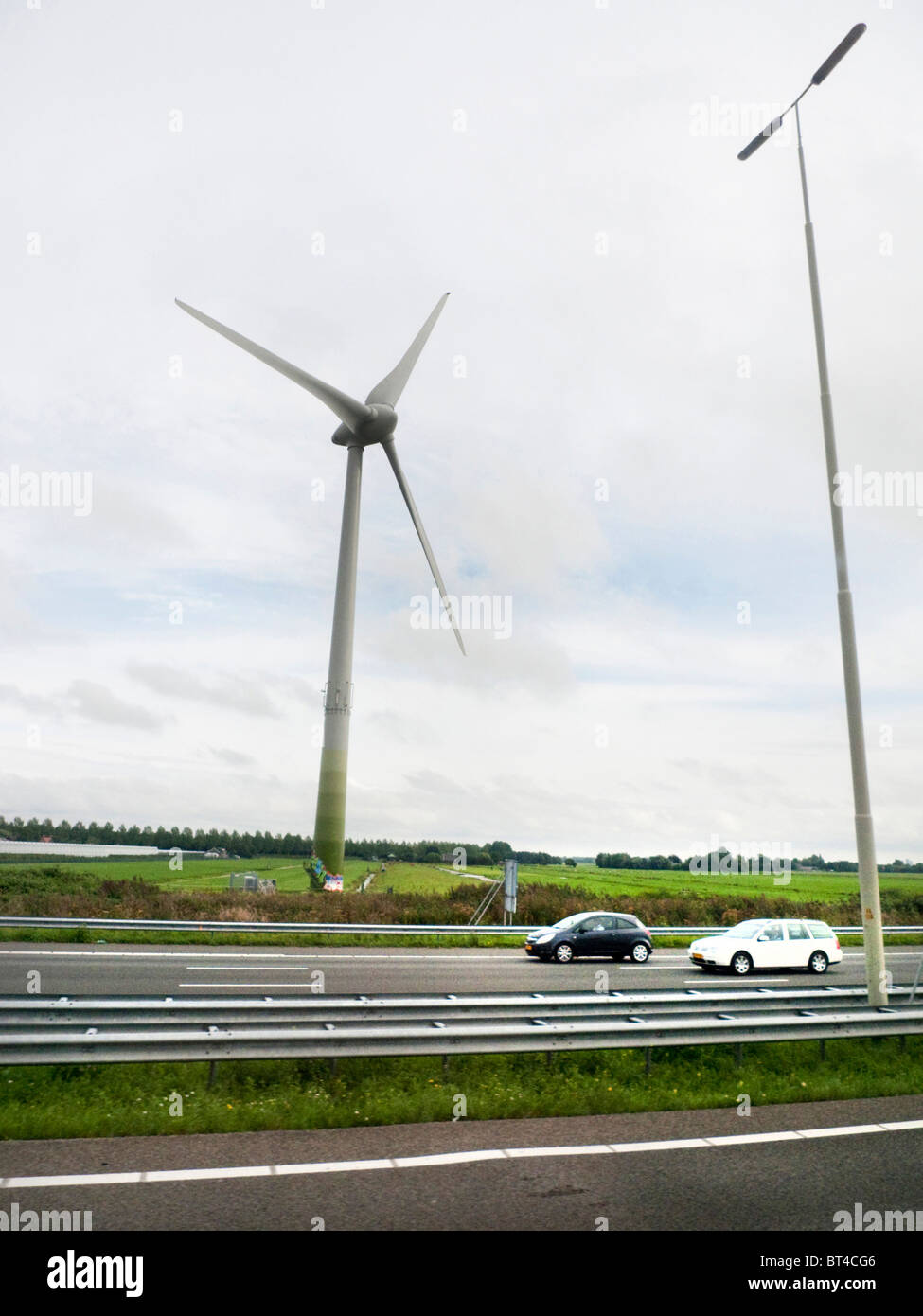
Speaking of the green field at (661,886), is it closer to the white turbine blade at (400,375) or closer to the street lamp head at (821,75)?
the white turbine blade at (400,375)

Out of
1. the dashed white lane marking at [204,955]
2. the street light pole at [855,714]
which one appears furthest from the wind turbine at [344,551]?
the street light pole at [855,714]

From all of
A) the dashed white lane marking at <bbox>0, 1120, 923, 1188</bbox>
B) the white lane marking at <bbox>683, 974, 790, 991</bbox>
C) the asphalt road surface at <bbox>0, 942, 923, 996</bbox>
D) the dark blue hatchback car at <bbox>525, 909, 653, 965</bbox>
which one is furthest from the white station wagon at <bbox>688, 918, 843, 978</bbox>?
the dashed white lane marking at <bbox>0, 1120, 923, 1188</bbox>

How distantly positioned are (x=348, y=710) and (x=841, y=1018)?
2417cm

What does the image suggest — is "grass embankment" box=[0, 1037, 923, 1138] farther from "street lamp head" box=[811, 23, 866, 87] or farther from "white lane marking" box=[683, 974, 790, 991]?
"street lamp head" box=[811, 23, 866, 87]

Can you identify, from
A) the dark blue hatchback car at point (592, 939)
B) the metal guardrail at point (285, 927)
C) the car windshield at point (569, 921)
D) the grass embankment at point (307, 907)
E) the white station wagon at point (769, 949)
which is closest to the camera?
the white station wagon at point (769, 949)

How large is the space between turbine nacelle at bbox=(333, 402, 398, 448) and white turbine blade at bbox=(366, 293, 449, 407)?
0.54 meters

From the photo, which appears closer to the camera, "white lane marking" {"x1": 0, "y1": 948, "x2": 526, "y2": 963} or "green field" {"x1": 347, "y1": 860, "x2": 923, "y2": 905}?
"white lane marking" {"x1": 0, "y1": 948, "x2": 526, "y2": 963}

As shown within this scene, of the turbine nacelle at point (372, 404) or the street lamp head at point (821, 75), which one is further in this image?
the turbine nacelle at point (372, 404)

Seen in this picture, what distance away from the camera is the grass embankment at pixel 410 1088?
835cm

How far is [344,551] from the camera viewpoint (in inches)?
1380

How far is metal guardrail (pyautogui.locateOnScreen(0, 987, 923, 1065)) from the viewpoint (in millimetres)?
8570

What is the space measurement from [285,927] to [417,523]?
51.6 feet

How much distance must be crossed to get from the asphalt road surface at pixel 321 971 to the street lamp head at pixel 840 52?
49.9 feet

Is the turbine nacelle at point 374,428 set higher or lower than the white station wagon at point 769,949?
higher
